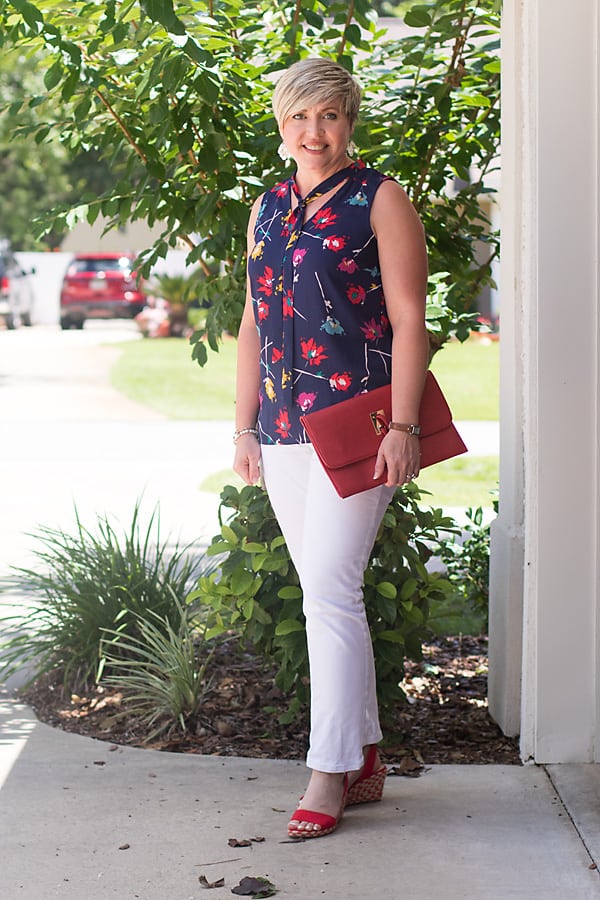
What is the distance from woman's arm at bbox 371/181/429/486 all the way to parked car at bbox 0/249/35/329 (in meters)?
29.6

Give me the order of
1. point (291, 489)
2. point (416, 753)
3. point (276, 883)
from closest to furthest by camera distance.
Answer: point (276, 883) < point (291, 489) < point (416, 753)

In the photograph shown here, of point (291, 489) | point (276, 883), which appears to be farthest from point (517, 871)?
point (291, 489)

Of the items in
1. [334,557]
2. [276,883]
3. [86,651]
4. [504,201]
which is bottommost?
[276,883]

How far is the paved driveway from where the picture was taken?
8.66m

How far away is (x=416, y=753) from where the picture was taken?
13.2 ft

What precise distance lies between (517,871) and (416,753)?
0.96 meters

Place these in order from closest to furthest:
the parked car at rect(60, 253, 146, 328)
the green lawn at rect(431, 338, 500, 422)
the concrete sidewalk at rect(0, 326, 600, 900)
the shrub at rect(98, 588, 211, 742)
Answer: the concrete sidewalk at rect(0, 326, 600, 900) → the shrub at rect(98, 588, 211, 742) → the green lawn at rect(431, 338, 500, 422) → the parked car at rect(60, 253, 146, 328)

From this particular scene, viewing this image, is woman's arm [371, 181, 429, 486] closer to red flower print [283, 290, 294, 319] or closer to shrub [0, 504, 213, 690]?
red flower print [283, 290, 294, 319]

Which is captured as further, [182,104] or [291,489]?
[182,104]

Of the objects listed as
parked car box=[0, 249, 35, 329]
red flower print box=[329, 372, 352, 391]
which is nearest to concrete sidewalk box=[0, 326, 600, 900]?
red flower print box=[329, 372, 352, 391]

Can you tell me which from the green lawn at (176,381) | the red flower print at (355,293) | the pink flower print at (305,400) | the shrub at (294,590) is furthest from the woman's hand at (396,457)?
the green lawn at (176,381)

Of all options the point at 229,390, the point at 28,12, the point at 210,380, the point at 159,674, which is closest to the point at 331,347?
the point at 28,12

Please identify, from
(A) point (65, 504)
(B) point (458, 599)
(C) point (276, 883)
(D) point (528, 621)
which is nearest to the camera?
(C) point (276, 883)

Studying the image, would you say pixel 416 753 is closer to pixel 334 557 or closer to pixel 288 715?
pixel 288 715
